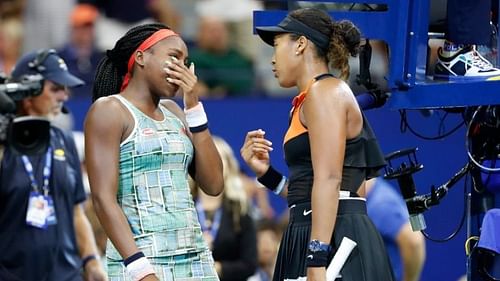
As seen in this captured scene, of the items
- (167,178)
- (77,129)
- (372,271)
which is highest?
(167,178)

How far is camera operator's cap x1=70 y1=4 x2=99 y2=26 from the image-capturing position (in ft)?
41.6

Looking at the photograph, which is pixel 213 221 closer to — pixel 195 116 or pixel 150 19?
pixel 195 116

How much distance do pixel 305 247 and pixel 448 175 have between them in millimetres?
1223

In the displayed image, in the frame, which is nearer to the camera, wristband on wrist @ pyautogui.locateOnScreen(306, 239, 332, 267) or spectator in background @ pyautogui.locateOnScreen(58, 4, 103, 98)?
wristband on wrist @ pyautogui.locateOnScreen(306, 239, 332, 267)

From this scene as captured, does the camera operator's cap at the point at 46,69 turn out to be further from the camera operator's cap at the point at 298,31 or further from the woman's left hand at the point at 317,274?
the woman's left hand at the point at 317,274

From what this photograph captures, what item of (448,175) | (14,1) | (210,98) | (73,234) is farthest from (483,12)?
(14,1)

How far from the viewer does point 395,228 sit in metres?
8.97

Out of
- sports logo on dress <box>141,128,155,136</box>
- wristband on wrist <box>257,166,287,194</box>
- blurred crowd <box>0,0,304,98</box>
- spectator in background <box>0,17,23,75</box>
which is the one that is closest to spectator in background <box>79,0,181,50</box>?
blurred crowd <box>0,0,304,98</box>

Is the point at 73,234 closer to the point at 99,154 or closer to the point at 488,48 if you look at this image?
the point at 99,154

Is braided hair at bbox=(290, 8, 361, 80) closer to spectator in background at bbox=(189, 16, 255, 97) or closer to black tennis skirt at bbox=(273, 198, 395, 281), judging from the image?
black tennis skirt at bbox=(273, 198, 395, 281)

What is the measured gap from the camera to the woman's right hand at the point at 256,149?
254 inches

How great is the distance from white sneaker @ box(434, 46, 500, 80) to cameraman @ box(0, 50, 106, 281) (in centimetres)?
241

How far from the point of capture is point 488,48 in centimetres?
650

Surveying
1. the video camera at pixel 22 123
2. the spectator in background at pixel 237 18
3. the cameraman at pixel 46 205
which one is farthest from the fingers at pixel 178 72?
the spectator in background at pixel 237 18
